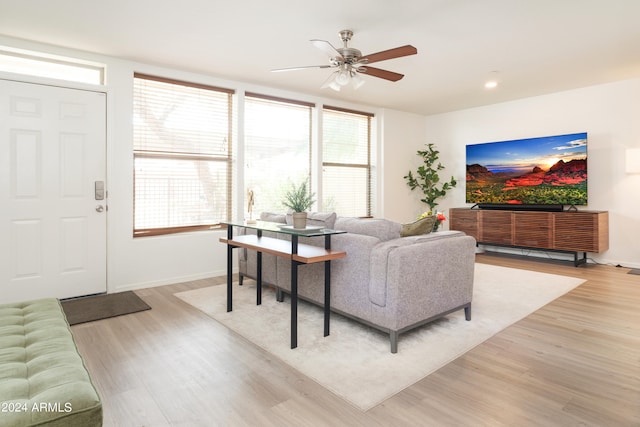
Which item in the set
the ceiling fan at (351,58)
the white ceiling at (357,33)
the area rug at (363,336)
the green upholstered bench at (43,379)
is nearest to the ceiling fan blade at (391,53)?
the ceiling fan at (351,58)

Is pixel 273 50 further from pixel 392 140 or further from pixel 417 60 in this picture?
pixel 392 140

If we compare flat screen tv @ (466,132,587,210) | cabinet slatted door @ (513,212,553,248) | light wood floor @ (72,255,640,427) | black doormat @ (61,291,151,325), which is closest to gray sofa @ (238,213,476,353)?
light wood floor @ (72,255,640,427)

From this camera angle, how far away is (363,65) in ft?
10.7

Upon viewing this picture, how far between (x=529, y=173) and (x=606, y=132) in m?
1.09

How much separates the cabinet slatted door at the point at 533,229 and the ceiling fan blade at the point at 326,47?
4.07 meters

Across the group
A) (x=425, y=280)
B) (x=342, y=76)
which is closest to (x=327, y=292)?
(x=425, y=280)

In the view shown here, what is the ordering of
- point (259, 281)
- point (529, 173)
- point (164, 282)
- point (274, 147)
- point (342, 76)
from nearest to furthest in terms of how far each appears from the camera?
point (342, 76) → point (259, 281) → point (164, 282) → point (274, 147) → point (529, 173)

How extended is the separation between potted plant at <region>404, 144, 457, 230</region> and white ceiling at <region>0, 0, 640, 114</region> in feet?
7.83

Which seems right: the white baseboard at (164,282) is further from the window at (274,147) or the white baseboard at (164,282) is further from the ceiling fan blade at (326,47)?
the ceiling fan blade at (326,47)

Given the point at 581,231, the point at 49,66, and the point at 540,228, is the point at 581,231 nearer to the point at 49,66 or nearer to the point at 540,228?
the point at 540,228

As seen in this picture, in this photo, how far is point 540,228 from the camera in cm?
539

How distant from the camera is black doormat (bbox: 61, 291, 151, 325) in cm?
317

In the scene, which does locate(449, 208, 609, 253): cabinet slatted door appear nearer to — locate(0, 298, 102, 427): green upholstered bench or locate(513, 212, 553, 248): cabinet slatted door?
locate(513, 212, 553, 248): cabinet slatted door

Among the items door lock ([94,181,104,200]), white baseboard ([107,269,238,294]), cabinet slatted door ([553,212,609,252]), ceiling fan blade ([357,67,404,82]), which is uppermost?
ceiling fan blade ([357,67,404,82])
